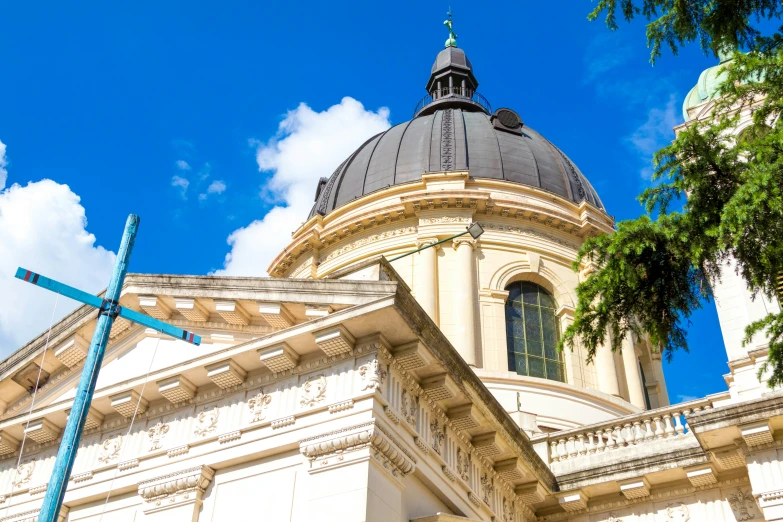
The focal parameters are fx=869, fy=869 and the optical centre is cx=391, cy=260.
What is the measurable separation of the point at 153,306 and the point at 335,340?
3470 mm

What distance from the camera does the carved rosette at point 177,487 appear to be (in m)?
12.0

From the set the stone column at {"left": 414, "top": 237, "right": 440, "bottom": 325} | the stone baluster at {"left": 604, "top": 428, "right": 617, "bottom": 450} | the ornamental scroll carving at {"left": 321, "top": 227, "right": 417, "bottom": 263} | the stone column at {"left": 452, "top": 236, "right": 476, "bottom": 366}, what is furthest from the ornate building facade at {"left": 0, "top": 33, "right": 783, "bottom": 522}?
the ornamental scroll carving at {"left": 321, "top": 227, "right": 417, "bottom": 263}

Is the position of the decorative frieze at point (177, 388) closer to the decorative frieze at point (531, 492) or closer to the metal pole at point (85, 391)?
the metal pole at point (85, 391)

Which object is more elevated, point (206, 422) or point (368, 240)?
point (368, 240)

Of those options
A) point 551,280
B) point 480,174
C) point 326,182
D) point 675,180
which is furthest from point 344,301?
point 326,182

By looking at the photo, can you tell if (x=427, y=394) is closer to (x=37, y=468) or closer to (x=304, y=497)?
(x=304, y=497)

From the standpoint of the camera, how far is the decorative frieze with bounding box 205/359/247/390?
12367mm

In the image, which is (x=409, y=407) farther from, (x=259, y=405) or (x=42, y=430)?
(x=42, y=430)

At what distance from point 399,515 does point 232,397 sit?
3066 millimetres

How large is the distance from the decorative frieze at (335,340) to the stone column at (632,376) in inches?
544

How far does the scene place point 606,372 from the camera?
23219mm

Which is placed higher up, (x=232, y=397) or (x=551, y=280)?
(x=551, y=280)

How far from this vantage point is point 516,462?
47.0ft

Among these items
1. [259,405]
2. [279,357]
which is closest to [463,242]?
[279,357]
